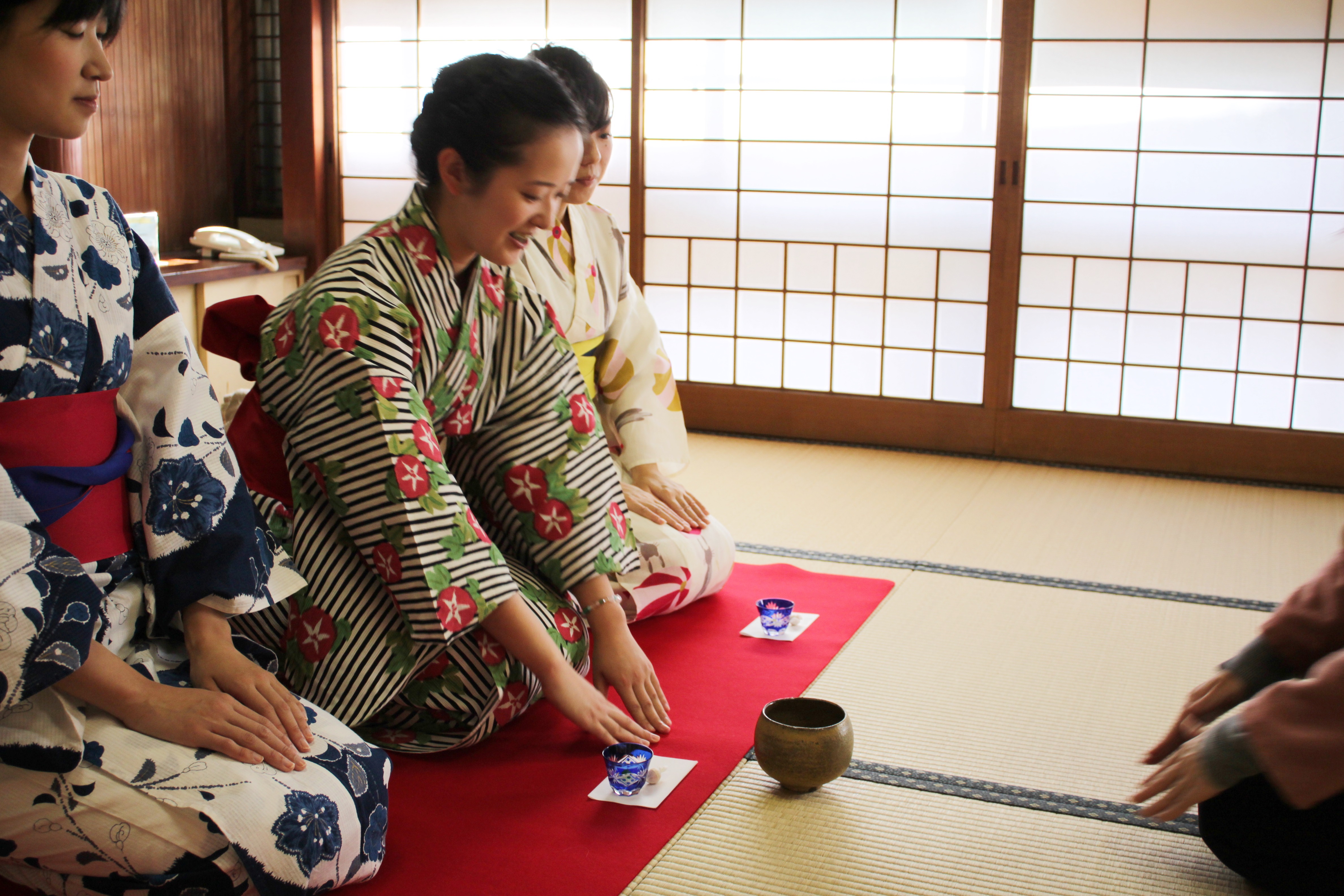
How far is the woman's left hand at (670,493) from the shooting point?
117 inches

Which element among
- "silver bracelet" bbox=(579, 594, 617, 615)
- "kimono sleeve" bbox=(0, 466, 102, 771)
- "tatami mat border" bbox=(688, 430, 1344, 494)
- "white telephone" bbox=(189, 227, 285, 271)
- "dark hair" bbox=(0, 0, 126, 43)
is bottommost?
"tatami mat border" bbox=(688, 430, 1344, 494)

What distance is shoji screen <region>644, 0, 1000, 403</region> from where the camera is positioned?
476cm

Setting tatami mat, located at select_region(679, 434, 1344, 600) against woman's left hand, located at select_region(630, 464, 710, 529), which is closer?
woman's left hand, located at select_region(630, 464, 710, 529)

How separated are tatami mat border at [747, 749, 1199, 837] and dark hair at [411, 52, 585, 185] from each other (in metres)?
1.11

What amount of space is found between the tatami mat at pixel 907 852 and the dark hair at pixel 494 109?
115cm

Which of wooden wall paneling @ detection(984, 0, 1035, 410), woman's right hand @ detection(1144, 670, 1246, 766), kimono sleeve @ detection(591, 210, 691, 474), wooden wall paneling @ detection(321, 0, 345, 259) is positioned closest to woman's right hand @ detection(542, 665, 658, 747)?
woman's right hand @ detection(1144, 670, 1246, 766)

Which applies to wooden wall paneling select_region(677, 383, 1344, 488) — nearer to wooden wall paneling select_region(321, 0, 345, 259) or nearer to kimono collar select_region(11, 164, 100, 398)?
wooden wall paneling select_region(321, 0, 345, 259)

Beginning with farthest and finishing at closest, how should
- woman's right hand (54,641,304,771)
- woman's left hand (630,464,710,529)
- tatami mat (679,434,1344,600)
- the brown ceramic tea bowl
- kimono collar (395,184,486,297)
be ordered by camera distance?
tatami mat (679,434,1344,600), woman's left hand (630,464,710,529), kimono collar (395,184,486,297), the brown ceramic tea bowl, woman's right hand (54,641,304,771)

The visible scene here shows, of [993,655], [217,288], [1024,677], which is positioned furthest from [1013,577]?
[217,288]

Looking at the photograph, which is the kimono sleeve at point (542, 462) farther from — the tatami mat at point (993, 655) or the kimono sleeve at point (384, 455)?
the tatami mat at point (993, 655)

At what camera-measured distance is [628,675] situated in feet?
7.09

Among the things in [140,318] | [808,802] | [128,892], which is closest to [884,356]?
[808,802]

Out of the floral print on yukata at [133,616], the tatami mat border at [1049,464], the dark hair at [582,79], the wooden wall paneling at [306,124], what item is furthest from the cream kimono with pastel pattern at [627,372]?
A: the wooden wall paneling at [306,124]

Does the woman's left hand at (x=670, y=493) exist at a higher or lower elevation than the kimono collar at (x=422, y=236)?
lower
